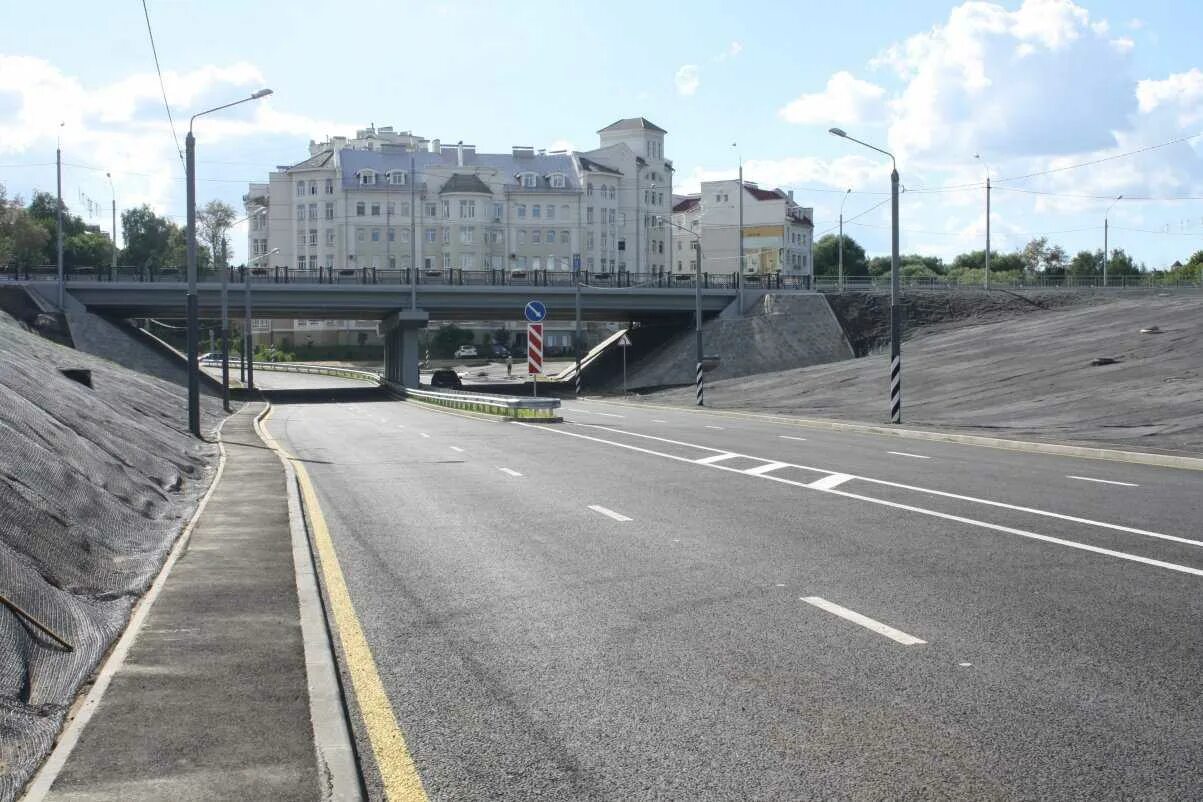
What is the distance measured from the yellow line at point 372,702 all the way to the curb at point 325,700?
108mm

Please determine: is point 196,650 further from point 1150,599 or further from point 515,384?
point 515,384

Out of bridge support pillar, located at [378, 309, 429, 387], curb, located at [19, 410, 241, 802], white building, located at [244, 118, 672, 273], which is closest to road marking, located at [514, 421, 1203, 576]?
curb, located at [19, 410, 241, 802]

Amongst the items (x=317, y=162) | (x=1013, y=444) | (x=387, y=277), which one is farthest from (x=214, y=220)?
(x=1013, y=444)

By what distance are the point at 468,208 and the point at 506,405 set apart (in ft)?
282

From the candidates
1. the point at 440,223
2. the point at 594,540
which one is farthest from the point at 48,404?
the point at 440,223

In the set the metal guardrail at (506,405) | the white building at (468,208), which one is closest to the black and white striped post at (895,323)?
the metal guardrail at (506,405)

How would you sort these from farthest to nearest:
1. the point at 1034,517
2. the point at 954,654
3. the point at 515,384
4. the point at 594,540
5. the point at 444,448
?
the point at 515,384, the point at 444,448, the point at 1034,517, the point at 594,540, the point at 954,654

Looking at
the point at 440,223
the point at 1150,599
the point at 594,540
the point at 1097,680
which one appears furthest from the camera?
the point at 440,223

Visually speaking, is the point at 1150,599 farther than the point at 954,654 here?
Yes

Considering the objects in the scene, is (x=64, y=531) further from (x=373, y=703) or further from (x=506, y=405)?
(x=506, y=405)

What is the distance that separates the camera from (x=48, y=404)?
17.1 meters

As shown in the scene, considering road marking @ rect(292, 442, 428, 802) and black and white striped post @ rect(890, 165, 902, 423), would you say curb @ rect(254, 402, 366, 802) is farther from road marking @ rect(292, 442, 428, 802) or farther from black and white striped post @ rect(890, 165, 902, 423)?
black and white striped post @ rect(890, 165, 902, 423)

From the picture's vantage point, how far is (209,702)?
6305 mm

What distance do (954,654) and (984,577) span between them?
9.00 ft
